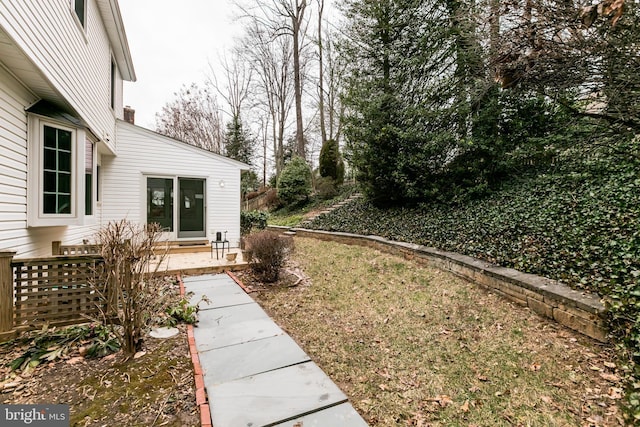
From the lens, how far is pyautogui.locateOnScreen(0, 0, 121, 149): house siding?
297 cm

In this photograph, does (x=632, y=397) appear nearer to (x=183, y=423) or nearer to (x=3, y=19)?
(x=183, y=423)

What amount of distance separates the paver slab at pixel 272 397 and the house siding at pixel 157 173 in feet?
22.6

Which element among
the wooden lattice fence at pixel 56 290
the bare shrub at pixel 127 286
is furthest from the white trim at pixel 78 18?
the wooden lattice fence at pixel 56 290

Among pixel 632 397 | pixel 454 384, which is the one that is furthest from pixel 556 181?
pixel 454 384

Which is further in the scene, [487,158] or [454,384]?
[487,158]

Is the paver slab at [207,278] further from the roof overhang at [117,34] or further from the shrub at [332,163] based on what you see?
the shrub at [332,163]

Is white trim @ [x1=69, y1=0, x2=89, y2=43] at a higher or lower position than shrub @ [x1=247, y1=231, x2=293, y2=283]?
higher

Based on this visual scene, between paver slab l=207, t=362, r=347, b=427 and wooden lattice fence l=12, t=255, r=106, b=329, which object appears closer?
paver slab l=207, t=362, r=347, b=427

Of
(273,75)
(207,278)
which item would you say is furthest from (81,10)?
(273,75)

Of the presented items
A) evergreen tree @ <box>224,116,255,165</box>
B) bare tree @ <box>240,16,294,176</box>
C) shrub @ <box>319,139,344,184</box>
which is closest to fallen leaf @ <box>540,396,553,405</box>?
shrub @ <box>319,139,344,184</box>

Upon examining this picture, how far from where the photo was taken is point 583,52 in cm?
384

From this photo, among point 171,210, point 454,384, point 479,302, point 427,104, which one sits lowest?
point 454,384

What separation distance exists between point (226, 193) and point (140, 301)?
633cm

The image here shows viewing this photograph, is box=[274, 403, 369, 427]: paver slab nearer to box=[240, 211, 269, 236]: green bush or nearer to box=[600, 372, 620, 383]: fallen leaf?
box=[600, 372, 620, 383]: fallen leaf
